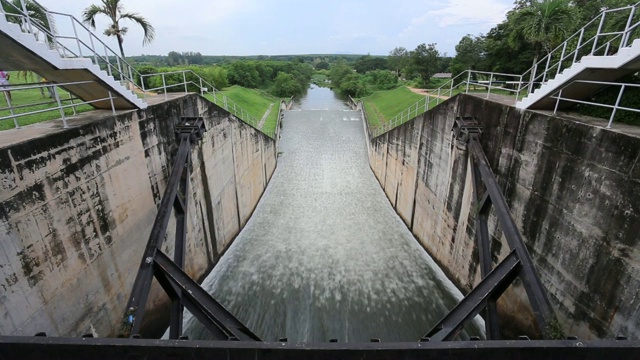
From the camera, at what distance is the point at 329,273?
12.3 metres

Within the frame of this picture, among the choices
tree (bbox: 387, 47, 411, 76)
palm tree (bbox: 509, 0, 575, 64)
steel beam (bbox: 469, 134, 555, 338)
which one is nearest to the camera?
steel beam (bbox: 469, 134, 555, 338)

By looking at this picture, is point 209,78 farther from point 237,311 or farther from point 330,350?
point 330,350

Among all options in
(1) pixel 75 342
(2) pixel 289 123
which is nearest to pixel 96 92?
(1) pixel 75 342

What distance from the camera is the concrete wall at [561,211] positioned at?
5590 mm

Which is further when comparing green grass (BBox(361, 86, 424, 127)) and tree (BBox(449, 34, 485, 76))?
tree (BBox(449, 34, 485, 76))

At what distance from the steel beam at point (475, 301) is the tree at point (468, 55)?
123 ft

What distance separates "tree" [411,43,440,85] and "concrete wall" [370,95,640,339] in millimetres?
46972

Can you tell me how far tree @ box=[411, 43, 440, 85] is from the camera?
5378 centimetres

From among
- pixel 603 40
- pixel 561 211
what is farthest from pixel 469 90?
pixel 561 211

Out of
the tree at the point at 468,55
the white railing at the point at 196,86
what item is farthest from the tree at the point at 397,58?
the white railing at the point at 196,86

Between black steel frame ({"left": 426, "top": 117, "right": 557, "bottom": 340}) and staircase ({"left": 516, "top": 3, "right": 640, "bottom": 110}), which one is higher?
staircase ({"left": 516, "top": 3, "right": 640, "bottom": 110})

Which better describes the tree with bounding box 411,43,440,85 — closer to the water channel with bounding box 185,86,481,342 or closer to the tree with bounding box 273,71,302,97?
the tree with bounding box 273,71,302,97

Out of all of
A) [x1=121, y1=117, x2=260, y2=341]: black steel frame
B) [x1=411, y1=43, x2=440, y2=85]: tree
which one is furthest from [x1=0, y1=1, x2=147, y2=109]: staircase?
[x1=411, y1=43, x2=440, y2=85]: tree

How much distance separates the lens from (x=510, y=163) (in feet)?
28.0
